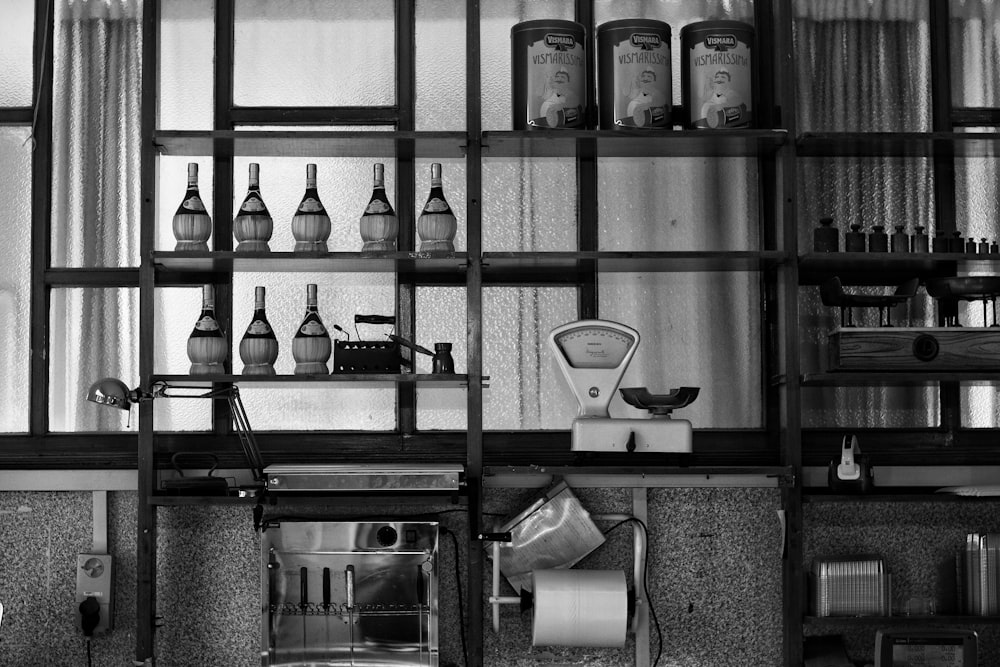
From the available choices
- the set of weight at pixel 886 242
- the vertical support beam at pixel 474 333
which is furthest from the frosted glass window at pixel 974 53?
the vertical support beam at pixel 474 333

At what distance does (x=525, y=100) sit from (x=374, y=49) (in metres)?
0.57

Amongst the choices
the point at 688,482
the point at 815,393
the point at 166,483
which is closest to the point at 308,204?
the point at 166,483

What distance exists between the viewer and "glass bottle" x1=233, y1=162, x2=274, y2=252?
129 inches

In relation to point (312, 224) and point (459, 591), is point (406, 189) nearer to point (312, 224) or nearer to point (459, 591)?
point (312, 224)

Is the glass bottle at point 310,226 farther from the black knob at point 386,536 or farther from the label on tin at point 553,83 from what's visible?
the black knob at point 386,536

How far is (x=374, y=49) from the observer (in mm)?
3582

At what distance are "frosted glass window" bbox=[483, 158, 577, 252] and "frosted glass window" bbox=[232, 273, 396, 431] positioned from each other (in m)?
0.36

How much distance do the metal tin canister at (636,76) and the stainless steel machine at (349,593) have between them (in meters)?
1.20

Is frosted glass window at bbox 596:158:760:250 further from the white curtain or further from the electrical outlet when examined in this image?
the electrical outlet

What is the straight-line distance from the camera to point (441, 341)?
11.6 feet

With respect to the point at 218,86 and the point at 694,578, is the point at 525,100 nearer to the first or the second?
the point at 218,86

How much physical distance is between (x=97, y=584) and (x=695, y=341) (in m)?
1.80

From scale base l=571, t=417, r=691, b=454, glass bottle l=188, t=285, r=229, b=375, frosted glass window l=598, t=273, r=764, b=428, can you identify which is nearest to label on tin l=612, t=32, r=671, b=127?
frosted glass window l=598, t=273, r=764, b=428

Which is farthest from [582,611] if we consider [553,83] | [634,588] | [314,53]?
[314,53]
